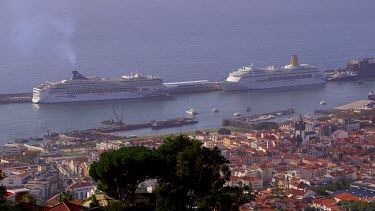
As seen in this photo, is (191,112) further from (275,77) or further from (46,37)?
(46,37)

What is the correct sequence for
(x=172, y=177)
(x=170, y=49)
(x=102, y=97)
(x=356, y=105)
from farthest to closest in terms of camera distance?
(x=170, y=49), (x=102, y=97), (x=356, y=105), (x=172, y=177)

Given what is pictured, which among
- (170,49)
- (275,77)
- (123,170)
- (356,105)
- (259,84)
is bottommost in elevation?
(356,105)

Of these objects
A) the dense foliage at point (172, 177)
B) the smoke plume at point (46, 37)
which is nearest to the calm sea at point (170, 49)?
the smoke plume at point (46, 37)

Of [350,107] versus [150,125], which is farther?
[350,107]

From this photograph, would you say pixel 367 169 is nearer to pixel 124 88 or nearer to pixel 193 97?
pixel 193 97

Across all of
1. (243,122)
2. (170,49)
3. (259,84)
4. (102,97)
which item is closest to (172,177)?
(243,122)

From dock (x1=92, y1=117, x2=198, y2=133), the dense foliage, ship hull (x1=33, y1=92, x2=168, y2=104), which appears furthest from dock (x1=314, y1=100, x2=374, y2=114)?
the dense foliage

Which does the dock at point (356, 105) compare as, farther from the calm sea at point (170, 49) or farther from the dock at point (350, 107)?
the calm sea at point (170, 49)

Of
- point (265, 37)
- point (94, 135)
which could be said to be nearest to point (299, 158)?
point (94, 135)
